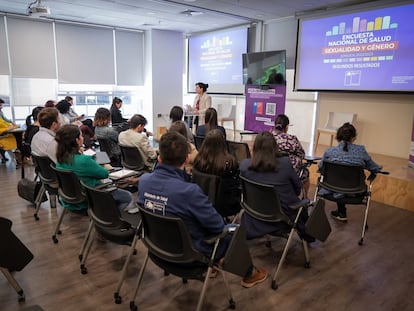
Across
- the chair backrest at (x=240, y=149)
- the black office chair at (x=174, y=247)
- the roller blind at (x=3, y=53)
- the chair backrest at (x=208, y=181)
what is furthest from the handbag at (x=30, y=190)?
the roller blind at (x=3, y=53)

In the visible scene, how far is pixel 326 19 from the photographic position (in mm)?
6363

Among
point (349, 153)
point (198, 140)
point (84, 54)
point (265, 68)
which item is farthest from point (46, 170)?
point (84, 54)

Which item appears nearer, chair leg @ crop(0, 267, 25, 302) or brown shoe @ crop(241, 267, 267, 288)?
chair leg @ crop(0, 267, 25, 302)

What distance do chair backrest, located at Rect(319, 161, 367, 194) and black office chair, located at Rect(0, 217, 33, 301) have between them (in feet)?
8.93

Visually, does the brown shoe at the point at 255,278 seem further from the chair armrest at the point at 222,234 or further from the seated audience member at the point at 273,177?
the chair armrest at the point at 222,234

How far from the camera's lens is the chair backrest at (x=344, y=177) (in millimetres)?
3109

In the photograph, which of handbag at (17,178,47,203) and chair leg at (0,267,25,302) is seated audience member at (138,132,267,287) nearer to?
chair leg at (0,267,25,302)

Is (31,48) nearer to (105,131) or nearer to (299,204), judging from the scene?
(105,131)

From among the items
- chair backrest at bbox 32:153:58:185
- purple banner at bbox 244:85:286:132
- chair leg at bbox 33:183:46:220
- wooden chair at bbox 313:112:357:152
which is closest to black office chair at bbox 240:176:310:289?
chair backrest at bbox 32:153:58:185

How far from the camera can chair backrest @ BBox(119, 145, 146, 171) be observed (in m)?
3.91

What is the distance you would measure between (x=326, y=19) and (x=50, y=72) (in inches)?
254

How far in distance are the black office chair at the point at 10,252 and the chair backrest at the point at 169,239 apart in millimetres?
895

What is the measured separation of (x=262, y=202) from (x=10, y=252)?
5.85 ft

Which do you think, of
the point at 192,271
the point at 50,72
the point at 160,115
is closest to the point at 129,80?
the point at 160,115
